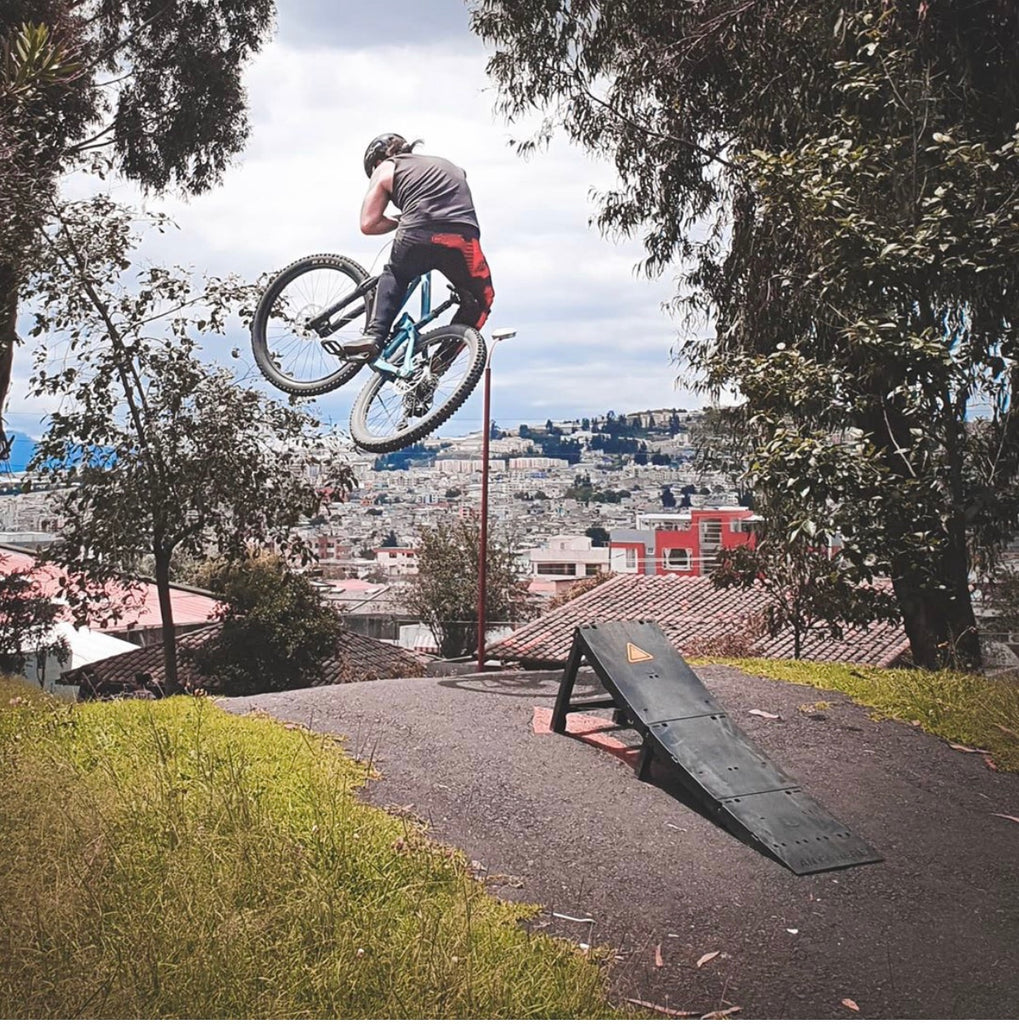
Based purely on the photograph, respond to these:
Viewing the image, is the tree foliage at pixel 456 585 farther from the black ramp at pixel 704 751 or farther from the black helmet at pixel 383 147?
the black ramp at pixel 704 751

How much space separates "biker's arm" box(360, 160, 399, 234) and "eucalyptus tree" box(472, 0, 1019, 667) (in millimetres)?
948

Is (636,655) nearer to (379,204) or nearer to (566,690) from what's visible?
(566,690)

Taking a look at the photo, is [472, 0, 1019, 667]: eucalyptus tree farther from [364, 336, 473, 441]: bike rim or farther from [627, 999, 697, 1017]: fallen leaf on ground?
[627, 999, 697, 1017]: fallen leaf on ground

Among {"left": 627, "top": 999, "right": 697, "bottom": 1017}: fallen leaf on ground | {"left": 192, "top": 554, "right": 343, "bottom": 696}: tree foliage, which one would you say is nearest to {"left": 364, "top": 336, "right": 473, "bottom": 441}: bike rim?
{"left": 192, "top": 554, "right": 343, "bottom": 696}: tree foliage

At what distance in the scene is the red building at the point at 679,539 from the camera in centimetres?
824

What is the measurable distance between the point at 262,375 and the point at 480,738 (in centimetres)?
303

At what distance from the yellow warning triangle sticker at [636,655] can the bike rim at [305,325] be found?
110 inches

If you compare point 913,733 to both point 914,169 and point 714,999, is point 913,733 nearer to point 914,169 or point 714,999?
point 714,999

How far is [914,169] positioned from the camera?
20.1ft

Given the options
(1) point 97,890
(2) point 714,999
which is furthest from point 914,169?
(1) point 97,890

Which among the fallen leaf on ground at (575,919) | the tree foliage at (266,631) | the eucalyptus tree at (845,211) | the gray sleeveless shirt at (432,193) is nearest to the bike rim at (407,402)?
the gray sleeveless shirt at (432,193)

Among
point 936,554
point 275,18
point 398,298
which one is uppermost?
point 275,18

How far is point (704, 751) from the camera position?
4.05 metres

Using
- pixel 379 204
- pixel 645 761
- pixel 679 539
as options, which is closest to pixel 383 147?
pixel 379 204
